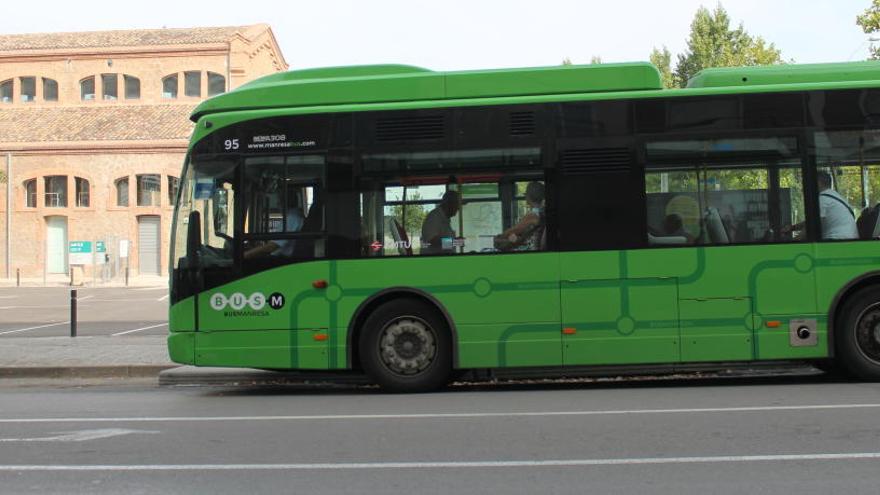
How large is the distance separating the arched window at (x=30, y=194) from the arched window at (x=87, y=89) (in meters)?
6.51

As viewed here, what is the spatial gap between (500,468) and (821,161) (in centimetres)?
560

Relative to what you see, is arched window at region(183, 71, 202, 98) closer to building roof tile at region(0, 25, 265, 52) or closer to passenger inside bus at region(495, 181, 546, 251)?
building roof tile at region(0, 25, 265, 52)

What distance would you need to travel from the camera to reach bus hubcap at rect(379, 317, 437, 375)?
9148 millimetres

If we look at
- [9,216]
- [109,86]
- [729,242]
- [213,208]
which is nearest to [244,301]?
[213,208]

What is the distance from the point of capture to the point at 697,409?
7.54 metres

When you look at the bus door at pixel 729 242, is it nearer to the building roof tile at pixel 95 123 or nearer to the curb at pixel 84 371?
the curb at pixel 84 371

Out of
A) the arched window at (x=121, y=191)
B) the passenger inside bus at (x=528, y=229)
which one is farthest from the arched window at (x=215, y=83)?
the passenger inside bus at (x=528, y=229)

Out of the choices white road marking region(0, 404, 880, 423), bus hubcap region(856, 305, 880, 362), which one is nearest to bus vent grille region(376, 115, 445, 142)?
white road marking region(0, 404, 880, 423)

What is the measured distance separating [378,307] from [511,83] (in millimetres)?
2864

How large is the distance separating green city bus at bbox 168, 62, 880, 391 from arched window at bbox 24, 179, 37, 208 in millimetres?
44988

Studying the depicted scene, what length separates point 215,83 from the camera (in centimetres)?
5122

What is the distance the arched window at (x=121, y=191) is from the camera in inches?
1905

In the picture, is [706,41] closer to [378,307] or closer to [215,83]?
[215,83]

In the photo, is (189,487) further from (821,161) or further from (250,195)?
(821,161)
